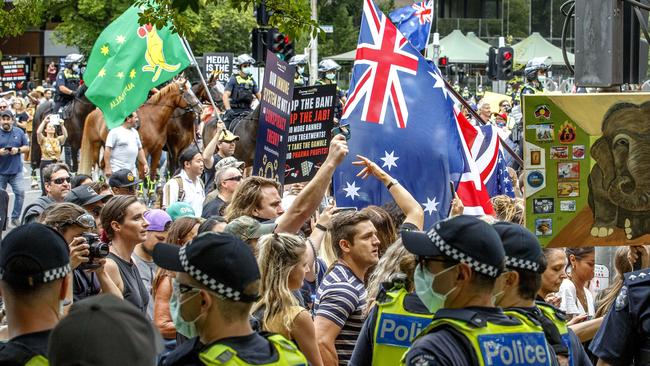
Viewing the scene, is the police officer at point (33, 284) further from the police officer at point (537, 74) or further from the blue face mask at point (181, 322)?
the police officer at point (537, 74)

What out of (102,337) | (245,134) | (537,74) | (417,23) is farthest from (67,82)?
(102,337)

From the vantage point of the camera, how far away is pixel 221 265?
13.0 feet

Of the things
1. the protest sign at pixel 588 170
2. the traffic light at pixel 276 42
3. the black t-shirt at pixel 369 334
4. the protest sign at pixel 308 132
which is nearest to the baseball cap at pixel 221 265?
the black t-shirt at pixel 369 334

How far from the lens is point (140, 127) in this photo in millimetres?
21281

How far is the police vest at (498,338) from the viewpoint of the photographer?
402cm

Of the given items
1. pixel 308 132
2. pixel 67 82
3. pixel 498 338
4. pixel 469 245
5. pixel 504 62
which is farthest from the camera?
pixel 504 62

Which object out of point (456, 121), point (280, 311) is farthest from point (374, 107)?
point (280, 311)

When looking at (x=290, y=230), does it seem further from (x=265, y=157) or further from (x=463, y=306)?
(x=265, y=157)

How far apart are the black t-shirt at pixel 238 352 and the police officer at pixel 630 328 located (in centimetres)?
210

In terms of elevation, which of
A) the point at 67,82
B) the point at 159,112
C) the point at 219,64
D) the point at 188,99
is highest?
the point at 219,64

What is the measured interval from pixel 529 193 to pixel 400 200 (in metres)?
1.03

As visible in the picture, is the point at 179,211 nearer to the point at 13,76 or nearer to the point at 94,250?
the point at 94,250

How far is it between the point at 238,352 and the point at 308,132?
7.34 meters

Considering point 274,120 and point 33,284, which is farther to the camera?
point 274,120
